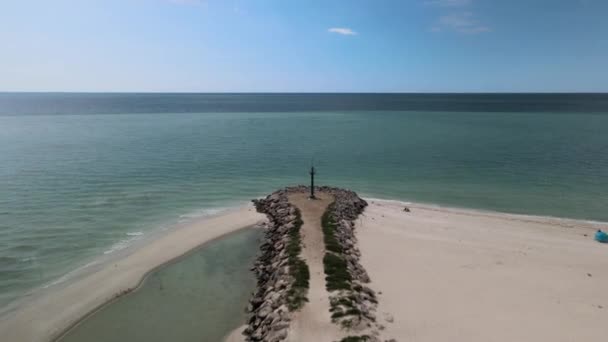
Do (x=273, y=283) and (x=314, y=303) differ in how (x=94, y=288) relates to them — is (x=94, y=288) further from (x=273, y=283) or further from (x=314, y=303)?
(x=314, y=303)

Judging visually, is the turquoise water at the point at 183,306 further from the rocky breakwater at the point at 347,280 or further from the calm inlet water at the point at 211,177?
the calm inlet water at the point at 211,177

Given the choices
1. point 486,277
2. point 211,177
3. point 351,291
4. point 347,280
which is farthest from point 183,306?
point 211,177

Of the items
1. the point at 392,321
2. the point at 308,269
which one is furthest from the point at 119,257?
the point at 392,321

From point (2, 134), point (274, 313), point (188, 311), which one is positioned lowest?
point (188, 311)

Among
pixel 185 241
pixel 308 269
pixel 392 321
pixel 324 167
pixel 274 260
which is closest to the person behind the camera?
pixel 392 321

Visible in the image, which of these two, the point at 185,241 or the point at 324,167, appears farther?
the point at 324,167

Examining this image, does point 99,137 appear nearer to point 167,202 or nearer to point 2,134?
point 2,134
